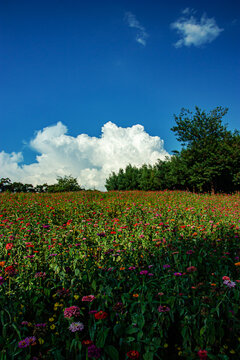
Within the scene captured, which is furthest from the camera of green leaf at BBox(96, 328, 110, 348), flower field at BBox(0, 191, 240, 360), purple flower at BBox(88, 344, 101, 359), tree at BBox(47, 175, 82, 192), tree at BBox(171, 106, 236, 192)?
tree at BBox(47, 175, 82, 192)

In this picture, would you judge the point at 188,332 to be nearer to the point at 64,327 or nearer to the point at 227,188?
the point at 64,327

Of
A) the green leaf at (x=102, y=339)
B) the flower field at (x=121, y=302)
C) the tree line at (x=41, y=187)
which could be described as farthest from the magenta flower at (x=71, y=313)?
the tree line at (x=41, y=187)

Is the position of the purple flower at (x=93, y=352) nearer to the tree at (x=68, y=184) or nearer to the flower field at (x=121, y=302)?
the flower field at (x=121, y=302)

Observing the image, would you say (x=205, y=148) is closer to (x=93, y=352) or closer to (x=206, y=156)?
(x=206, y=156)

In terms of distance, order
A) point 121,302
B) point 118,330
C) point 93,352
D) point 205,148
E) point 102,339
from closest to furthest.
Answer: point 93,352 < point 102,339 < point 118,330 < point 121,302 < point 205,148

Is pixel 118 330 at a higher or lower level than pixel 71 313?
lower

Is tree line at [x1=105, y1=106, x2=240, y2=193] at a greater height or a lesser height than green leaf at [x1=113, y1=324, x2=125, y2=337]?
greater

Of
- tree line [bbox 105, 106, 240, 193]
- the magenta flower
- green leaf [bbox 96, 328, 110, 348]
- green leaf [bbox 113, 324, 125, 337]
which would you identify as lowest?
green leaf [bbox 113, 324, 125, 337]

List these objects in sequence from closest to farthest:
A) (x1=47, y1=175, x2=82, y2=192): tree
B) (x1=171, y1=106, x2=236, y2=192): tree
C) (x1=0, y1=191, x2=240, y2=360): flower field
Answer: (x1=0, y1=191, x2=240, y2=360): flower field, (x1=171, y1=106, x2=236, y2=192): tree, (x1=47, y1=175, x2=82, y2=192): tree

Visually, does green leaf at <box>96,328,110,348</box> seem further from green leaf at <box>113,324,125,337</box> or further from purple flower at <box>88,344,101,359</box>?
green leaf at <box>113,324,125,337</box>

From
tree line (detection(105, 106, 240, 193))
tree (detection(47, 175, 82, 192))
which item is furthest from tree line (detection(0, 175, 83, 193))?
tree line (detection(105, 106, 240, 193))

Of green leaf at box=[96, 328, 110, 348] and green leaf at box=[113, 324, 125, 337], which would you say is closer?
green leaf at box=[96, 328, 110, 348]

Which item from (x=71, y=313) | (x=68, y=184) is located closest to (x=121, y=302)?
(x=71, y=313)

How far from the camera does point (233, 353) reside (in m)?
1.66
